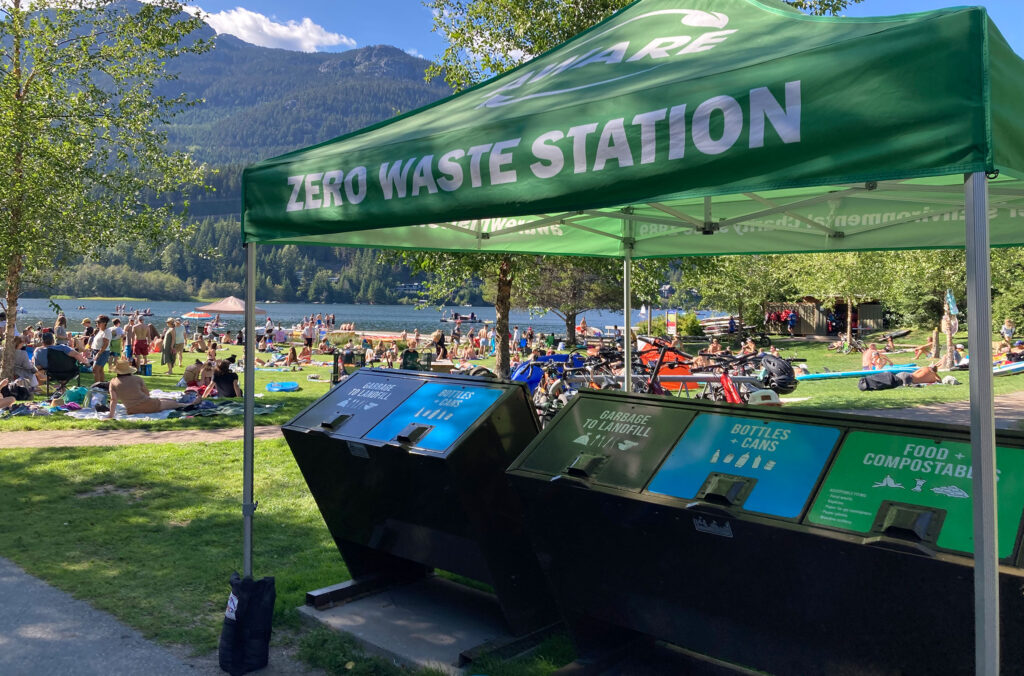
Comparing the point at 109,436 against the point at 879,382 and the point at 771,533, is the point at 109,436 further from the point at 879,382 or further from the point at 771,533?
the point at 879,382

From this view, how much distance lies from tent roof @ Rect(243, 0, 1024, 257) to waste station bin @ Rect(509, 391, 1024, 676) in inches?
40.1

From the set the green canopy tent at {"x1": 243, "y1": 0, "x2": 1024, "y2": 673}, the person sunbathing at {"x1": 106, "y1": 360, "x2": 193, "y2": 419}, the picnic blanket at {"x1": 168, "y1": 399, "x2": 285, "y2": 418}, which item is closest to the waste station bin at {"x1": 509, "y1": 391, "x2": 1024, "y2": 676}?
the green canopy tent at {"x1": 243, "y1": 0, "x2": 1024, "y2": 673}

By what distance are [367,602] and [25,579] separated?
7.83 feet

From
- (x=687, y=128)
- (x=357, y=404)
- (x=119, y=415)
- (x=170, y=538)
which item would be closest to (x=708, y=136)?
(x=687, y=128)

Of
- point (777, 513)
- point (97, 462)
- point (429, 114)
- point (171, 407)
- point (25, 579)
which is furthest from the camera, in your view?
point (171, 407)

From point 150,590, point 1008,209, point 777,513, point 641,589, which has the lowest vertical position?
point 150,590

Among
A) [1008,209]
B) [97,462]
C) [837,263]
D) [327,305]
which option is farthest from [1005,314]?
[327,305]

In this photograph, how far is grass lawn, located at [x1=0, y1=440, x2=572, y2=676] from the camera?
4.54m

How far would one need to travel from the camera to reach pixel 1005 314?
104 feet

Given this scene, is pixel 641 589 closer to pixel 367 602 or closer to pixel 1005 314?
pixel 367 602

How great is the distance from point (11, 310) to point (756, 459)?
48.4 feet

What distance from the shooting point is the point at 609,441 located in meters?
3.59

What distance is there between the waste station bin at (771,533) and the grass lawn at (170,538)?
97cm

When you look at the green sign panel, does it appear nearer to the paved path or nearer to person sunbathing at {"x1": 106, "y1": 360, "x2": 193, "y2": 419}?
the paved path
